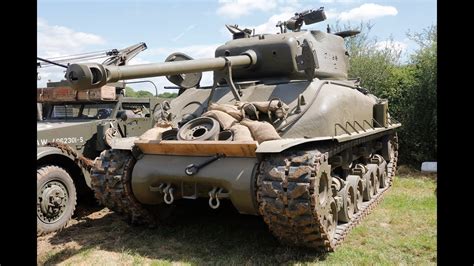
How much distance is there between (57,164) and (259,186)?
3.59 metres

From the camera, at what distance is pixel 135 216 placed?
5.79 m

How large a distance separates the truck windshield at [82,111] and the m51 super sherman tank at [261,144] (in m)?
1.66

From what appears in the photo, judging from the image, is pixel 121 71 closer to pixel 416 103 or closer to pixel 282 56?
pixel 282 56

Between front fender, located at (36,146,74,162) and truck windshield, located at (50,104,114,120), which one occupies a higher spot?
truck windshield, located at (50,104,114,120)

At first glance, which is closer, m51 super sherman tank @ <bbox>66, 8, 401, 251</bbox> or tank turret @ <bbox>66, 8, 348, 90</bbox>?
m51 super sherman tank @ <bbox>66, 8, 401, 251</bbox>

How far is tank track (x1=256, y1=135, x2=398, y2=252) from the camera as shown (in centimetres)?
432

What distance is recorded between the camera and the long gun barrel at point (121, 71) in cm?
365

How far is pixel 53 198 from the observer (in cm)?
620

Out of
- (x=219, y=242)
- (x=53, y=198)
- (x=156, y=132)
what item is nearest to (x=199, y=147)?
(x=156, y=132)

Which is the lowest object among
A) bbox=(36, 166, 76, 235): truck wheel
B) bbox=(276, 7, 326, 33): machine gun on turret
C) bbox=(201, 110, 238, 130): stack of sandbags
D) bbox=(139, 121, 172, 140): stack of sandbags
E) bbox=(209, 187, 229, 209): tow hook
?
bbox=(36, 166, 76, 235): truck wheel

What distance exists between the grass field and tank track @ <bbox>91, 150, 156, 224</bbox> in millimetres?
328

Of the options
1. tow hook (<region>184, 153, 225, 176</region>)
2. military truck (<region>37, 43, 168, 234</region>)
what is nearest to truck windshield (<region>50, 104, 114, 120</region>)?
military truck (<region>37, 43, 168, 234</region>)

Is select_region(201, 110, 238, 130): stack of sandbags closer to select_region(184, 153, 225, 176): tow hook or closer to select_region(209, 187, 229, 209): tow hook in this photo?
select_region(184, 153, 225, 176): tow hook
